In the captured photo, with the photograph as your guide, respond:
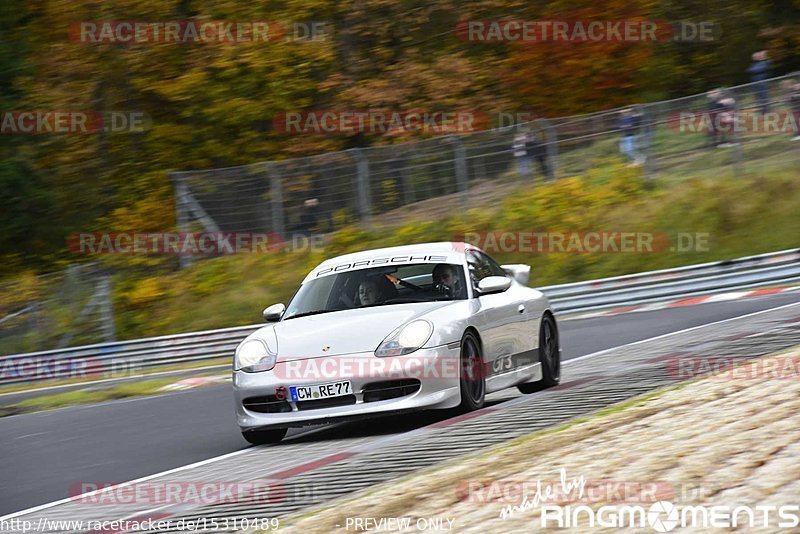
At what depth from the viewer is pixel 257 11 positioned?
36.7m

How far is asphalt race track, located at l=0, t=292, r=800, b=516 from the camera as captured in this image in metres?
9.06

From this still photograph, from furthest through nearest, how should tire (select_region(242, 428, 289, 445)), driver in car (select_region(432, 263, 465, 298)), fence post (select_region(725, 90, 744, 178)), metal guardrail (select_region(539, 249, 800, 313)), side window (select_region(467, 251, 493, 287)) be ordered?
fence post (select_region(725, 90, 744, 178)) → metal guardrail (select_region(539, 249, 800, 313)) → side window (select_region(467, 251, 493, 287)) → driver in car (select_region(432, 263, 465, 298)) → tire (select_region(242, 428, 289, 445))

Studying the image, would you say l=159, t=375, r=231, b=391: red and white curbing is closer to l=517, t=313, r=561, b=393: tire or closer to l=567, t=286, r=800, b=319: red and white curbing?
l=567, t=286, r=800, b=319: red and white curbing

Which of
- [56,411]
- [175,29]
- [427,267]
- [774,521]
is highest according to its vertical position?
[175,29]

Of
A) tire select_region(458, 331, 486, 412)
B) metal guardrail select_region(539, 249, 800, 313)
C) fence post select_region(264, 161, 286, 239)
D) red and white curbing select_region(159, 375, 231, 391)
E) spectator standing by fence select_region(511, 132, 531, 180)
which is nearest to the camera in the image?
tire select_region(458, 331, 486, 412)

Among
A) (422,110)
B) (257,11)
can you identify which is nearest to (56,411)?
(422,110)

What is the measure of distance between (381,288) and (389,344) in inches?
47.6

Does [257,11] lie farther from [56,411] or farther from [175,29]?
[56,411]

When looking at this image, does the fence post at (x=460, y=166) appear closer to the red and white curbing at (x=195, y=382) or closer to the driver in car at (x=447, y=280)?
the red and white curbing at (x=195, y=382)

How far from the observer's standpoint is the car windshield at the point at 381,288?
10.0 meters

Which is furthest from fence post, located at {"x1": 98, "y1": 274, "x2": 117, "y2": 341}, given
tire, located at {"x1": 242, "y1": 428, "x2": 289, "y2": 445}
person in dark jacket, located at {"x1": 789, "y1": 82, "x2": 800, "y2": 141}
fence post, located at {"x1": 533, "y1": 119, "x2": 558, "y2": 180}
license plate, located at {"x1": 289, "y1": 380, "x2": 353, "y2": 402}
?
license plate, located at {"x1": 289, "y1": 380, "x2": 353, "y2": 402}

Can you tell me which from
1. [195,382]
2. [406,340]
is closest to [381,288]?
[406,340]

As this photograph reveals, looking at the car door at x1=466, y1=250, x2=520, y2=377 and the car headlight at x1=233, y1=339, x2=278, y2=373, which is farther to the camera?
the car door at x1=466, y1=250, x2=520, y2=377

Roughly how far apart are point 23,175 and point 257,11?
8.59 m
